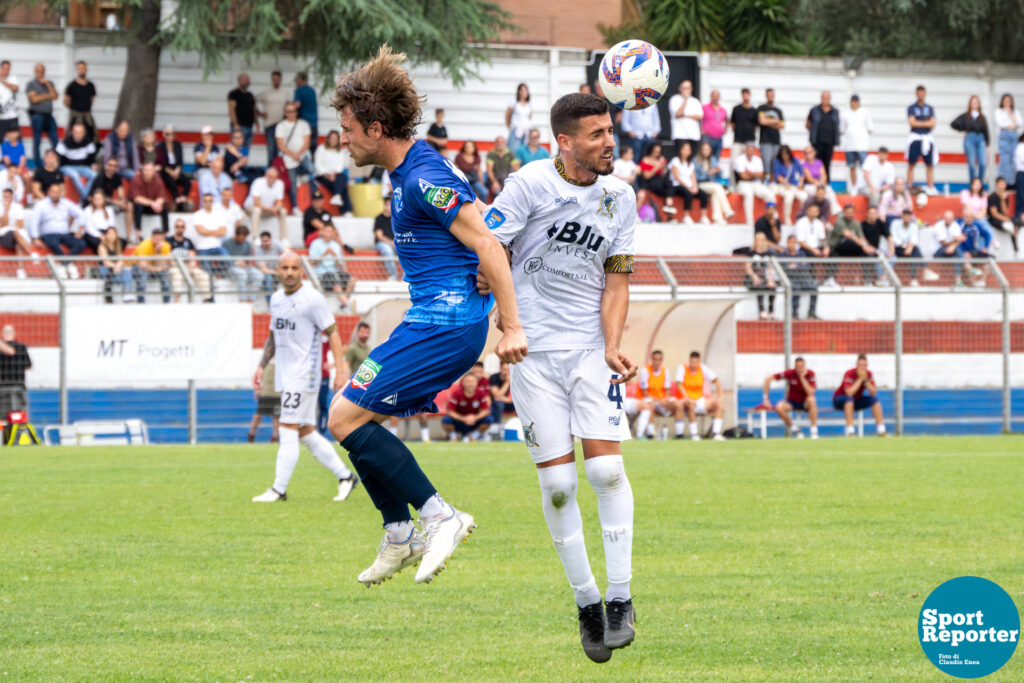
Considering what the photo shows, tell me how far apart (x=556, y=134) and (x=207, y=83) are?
84.8ft

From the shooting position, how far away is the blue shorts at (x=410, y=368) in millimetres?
6281

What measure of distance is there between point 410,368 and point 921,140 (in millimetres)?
28533

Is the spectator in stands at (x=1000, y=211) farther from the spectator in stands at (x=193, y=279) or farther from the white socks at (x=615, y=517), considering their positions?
the white socks at (x=615, y=517)

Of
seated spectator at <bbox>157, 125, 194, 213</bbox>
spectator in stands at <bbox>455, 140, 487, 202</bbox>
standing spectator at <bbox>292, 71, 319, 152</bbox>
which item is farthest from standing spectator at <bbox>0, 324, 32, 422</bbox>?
spectator in stands at <bbox>455, 140, 487, 202</bbox>

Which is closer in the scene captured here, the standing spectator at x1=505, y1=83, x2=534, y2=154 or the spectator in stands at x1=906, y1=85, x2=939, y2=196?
the standing spectator at x1=505, y1=83, x2=534, y2=154

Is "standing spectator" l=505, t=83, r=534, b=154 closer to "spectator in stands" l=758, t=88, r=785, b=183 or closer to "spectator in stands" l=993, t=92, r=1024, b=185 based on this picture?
"spectator in stands" l=758, t=88, r=785, b=183

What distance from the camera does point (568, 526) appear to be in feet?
23.3

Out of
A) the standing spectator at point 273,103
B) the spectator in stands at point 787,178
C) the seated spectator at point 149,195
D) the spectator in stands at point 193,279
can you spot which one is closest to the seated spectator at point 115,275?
the spectator in stands at point 193,279

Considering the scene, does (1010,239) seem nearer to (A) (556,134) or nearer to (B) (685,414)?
(B) (685,414)

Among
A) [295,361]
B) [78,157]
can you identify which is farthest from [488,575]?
[78,157]

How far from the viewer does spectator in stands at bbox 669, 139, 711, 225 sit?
2922 centimetres

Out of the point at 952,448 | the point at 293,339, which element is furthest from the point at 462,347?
the point at 952,448

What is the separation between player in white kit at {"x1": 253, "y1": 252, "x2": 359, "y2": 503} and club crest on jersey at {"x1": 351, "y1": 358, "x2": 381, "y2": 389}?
7567 mm

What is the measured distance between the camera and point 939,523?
1202 cm
